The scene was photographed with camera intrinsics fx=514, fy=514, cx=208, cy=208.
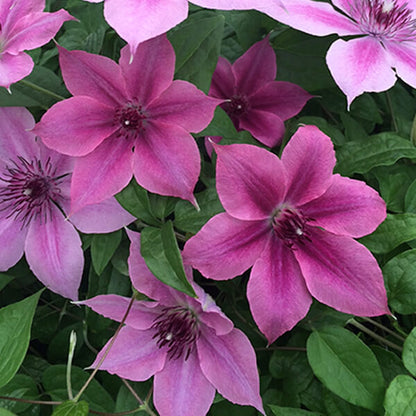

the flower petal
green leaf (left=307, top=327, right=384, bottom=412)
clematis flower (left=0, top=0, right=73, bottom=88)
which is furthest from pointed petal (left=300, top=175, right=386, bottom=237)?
clematis flower (left=0, top=0, right=73, bottom=88)

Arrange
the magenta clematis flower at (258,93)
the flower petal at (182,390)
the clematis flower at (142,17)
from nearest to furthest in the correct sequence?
1. the clematis flower at (142,17)
2. the flower petal at (182,390)
3. the magenta clematis flower at (258,93)

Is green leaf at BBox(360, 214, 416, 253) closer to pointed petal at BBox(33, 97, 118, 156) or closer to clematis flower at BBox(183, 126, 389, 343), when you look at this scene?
clematis flower at BBox(183, 126, 389, 343)

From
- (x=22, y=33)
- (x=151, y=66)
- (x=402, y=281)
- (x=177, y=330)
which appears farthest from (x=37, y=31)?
(x=402, y=281)

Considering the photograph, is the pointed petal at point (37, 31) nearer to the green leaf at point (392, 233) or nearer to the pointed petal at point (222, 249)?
the pointed petal at point (222, 249)

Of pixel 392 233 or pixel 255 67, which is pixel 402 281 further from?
pixel 255 67

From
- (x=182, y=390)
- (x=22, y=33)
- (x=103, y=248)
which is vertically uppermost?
(x=22, y=33)

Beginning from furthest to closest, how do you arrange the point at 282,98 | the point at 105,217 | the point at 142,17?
the point at 282,98 < the point at 105,217 < the point at 142,17

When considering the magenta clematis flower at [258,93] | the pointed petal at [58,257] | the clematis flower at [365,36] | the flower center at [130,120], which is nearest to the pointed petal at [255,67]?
the magenta clematis flower at [258,93]

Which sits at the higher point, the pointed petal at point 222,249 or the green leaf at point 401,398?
the pointed petal at point 222,249
